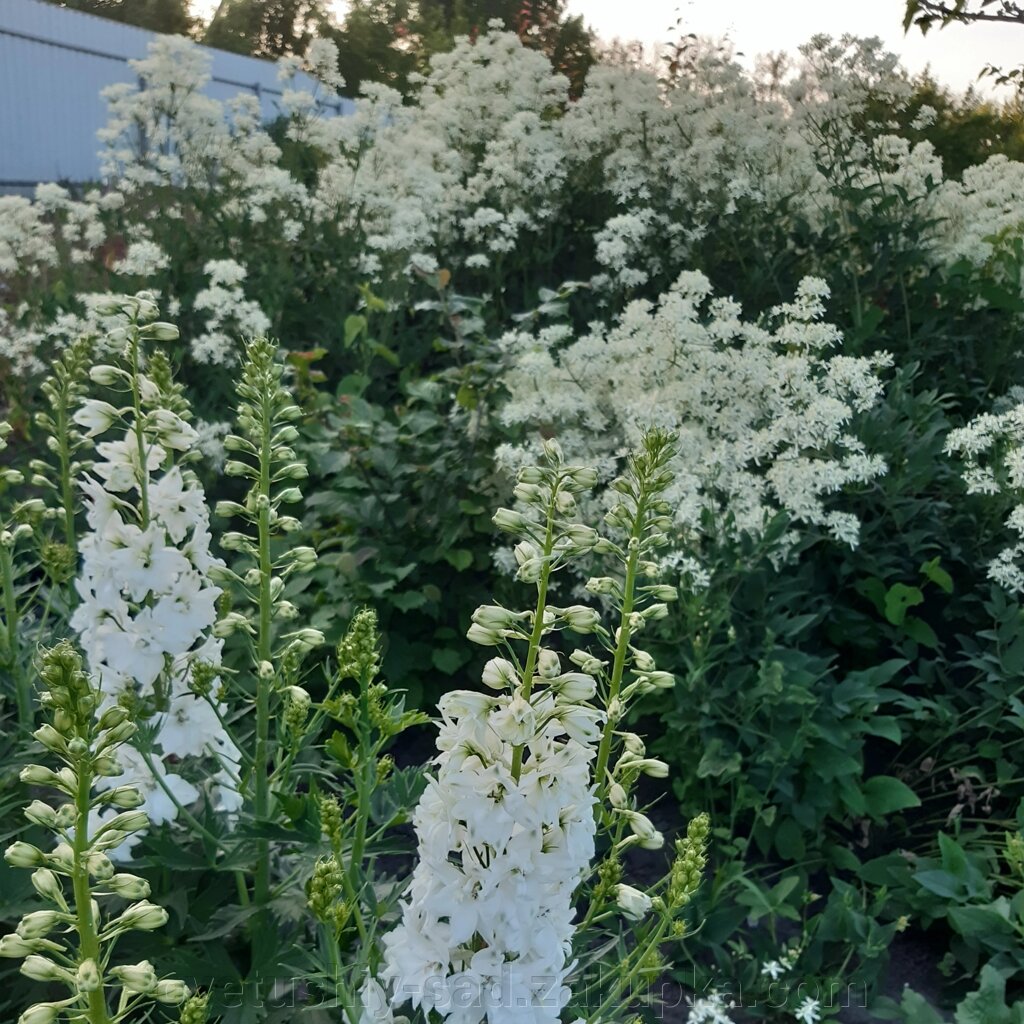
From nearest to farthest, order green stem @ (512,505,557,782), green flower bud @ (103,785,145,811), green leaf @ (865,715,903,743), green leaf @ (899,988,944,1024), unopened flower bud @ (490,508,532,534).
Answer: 1. green flower bud @ (103,785,145,811)
2. green stem @ (512,505,557,782)
3. unopened flower bud @ (490,508,532,534)
4. green leaf @ (899,988,944,1024)
5. green leaf @ (865,715,903,743)

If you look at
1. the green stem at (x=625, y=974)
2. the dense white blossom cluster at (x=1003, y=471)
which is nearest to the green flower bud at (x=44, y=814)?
the green stem at (x=625, y=974)

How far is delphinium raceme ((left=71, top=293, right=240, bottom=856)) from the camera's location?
1.75 m

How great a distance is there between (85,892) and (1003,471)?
328cm

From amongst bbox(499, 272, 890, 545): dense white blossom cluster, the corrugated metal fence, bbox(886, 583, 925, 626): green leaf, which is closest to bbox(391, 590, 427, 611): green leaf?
bbox(499, 272, 890, 545): dense white blossom cluster

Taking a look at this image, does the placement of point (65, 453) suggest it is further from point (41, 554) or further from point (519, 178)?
point (519, 178)

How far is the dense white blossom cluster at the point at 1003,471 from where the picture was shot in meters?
3.22

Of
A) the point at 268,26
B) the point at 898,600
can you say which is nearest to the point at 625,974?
the point at 898,600

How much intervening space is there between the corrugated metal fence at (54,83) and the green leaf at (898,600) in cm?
1253

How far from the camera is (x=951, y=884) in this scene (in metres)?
2.90

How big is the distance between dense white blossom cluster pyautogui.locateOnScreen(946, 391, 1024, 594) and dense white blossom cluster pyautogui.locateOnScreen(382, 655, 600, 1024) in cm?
250

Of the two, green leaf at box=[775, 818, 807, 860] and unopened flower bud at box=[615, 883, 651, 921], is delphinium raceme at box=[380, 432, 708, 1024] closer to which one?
unopened flower bud at box=[615, 883, 651, 921]

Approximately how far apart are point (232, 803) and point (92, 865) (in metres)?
1.10

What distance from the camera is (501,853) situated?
3.97 feet

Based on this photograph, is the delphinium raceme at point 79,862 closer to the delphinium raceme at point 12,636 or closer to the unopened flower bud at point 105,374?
the unopened flower bud at point 105,374
